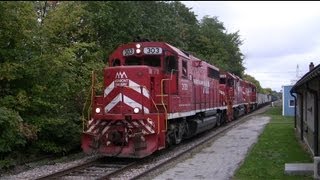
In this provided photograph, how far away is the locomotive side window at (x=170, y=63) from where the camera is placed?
1608cm

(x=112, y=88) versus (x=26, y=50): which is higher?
(x=26, y=50)

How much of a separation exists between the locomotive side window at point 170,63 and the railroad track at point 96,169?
3289 millimetres

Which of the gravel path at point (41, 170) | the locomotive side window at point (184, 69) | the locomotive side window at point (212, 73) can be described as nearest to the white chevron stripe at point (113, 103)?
the gravel path at point (41, 170)

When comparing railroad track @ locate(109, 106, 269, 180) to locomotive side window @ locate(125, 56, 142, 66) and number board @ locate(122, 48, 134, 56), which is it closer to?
locomotive side window @ locate(125, 56, 142, 66)

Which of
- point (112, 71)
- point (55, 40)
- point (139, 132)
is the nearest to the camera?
point (139, 132)

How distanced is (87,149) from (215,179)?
472cm

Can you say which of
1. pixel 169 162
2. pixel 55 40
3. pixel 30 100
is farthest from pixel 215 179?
pixel 55 40

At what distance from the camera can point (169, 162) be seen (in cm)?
1445

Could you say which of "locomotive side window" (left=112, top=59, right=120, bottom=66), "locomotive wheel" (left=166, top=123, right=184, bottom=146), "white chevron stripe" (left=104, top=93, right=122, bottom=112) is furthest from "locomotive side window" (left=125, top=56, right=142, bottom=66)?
"locomotive wheel" (left=166, top=123, right=184, bottom=146)

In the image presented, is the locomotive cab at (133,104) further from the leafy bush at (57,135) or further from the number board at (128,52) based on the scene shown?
the leafy bush at (57,135)

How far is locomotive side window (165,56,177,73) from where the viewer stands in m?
16.1

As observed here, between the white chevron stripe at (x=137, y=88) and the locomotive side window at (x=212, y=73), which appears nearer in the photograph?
the white chevron stripe at (x=137, y=88)

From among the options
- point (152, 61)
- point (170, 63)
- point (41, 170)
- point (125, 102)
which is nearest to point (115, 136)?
point (125, 102)

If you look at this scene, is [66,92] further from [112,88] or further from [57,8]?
[57,8]
